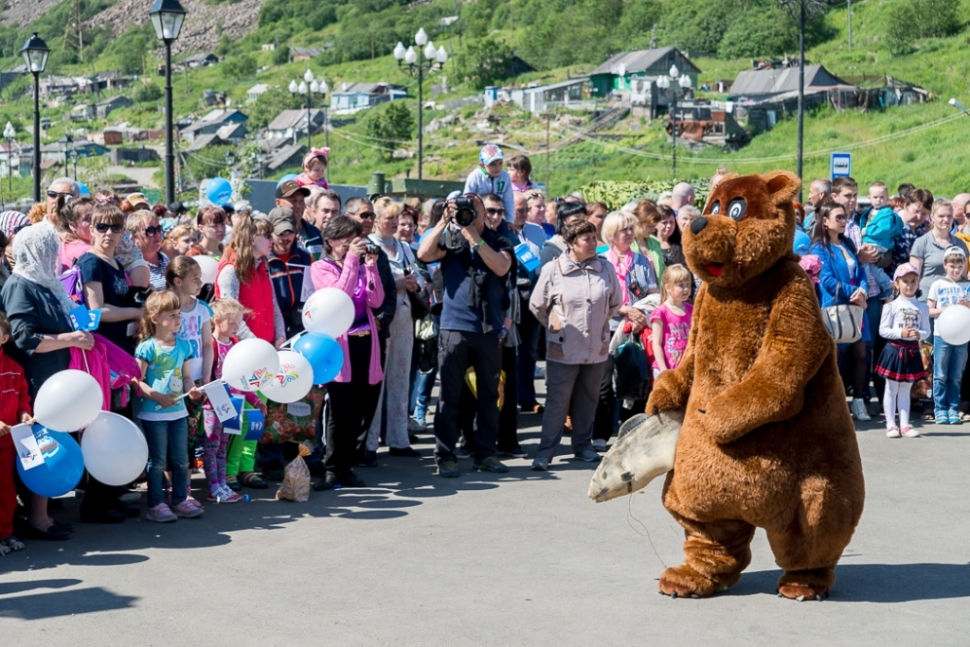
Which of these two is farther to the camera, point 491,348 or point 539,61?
point 539,61

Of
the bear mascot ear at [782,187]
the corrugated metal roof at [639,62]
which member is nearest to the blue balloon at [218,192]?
the bear mascot ear at [782,187]

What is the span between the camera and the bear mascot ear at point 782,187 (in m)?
5.86

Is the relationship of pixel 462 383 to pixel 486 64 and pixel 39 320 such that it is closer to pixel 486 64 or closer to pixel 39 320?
pixel 39 320

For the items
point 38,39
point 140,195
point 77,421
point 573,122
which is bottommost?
point 77,421

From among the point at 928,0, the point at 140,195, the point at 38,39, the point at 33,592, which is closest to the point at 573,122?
the point at 928,0

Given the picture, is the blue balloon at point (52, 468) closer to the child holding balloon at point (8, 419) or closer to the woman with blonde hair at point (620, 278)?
the child holding balloon at point (8, 419)

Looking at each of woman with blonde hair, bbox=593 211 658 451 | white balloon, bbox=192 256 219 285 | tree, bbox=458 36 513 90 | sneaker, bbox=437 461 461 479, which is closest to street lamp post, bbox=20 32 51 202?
white balloon, bbox=192 256 219 285

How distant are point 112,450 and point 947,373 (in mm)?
7667

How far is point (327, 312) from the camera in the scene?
833 cm

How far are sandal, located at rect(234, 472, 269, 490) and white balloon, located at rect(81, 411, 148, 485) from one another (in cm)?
→ 159

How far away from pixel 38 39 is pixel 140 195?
1118cm

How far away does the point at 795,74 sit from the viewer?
285 feet

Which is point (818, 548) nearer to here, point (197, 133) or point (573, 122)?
point (573, 122)

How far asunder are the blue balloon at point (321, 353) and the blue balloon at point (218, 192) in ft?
14.2
